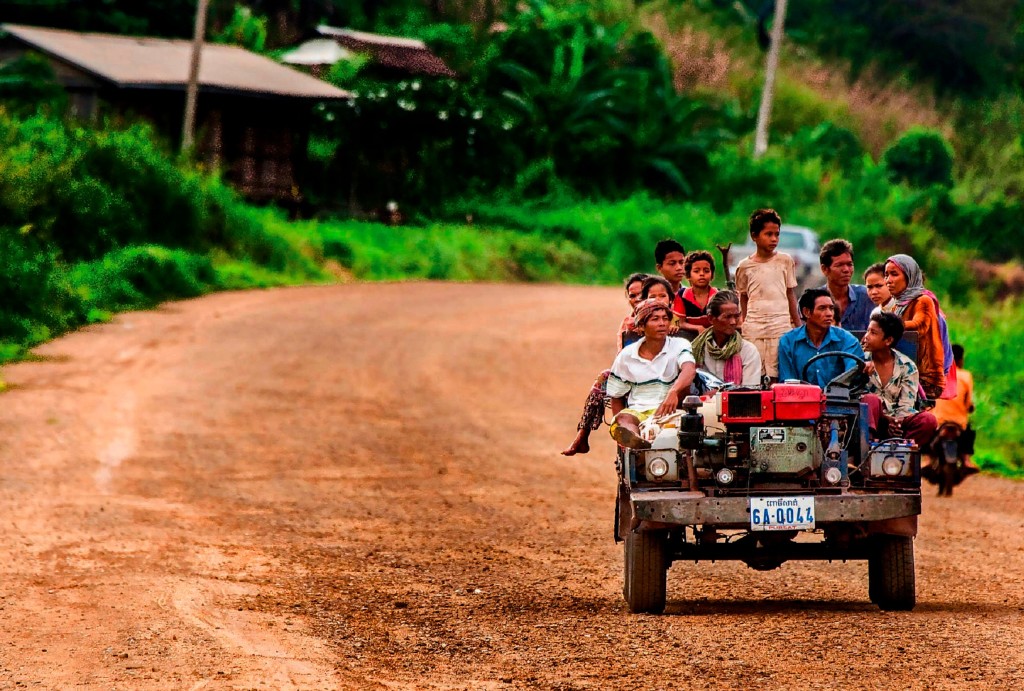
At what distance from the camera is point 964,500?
15.6 meters

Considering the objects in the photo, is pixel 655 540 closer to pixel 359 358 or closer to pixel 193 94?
pixel 359 358

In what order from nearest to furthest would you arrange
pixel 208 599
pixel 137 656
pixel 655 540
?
pixel 137 656 → pixel 655 540 → pixel 208 599

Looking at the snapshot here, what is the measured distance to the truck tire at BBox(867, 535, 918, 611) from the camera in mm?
9406

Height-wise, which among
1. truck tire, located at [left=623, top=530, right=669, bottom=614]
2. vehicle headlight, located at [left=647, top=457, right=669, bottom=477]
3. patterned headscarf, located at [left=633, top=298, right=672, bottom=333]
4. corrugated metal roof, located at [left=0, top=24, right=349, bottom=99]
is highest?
corrugated metal roof, located at [left=0, top=24, right=349, bottom=99]

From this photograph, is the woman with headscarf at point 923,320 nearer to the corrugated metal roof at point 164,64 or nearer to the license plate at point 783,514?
the license plate at point 783,514

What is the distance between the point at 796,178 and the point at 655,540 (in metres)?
43.5

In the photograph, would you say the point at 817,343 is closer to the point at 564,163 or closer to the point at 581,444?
the point at 581,444

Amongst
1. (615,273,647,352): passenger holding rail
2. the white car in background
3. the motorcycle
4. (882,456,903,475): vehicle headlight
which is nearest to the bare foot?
(615,273,647,352): passenger holding rail

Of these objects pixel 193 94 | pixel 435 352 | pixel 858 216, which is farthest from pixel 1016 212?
pixel 435 352

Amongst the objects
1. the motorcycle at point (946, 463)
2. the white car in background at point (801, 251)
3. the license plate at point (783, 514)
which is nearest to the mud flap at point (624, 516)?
the license plate at point (783, 514)

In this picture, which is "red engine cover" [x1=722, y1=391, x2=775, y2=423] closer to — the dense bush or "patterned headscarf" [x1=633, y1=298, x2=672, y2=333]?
"patterned headscarf" [x1=633, y1=298, x2=672, y2=333]

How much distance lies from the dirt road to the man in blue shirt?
Result: 1.34 metres

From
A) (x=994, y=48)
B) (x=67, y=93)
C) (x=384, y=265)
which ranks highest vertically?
(x=994, y=48)

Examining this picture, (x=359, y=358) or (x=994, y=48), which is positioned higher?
(x=994, y=48)
